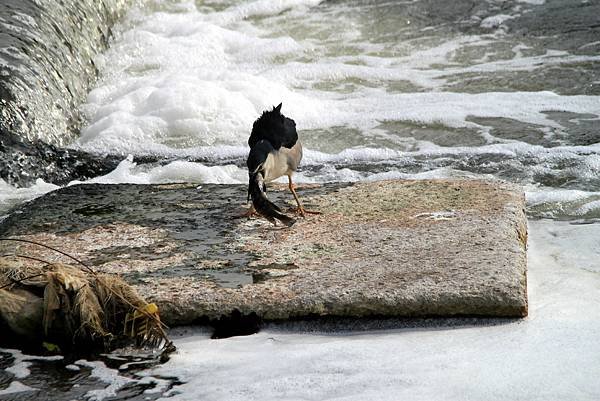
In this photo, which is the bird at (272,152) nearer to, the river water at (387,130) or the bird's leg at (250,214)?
the bird's leg at (250,214)

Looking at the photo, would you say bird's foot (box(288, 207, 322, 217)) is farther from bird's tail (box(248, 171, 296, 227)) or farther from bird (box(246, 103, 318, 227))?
bird's tail (box(248, 171, 296, 227))

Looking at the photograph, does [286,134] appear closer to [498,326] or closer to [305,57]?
[498,326]

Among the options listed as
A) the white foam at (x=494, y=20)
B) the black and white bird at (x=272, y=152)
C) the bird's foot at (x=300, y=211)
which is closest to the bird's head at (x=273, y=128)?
the black and white bird at (x=272, y=152)

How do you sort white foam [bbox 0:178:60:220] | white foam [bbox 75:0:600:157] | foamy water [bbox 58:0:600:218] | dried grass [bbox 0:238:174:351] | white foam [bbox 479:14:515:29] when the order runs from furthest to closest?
white foam [bbox 479:14:515:29], white foam [bbox 75:0:600:157], foamy water [bbox 58:0:600:218], white foam [bbox 0:178:60:220], dried grass [bbox 0:238:174:351]

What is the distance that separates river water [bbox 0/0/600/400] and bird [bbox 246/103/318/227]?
990 mm

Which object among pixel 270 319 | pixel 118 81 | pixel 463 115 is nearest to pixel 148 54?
pixel 118 81

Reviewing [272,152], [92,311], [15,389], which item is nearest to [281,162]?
[272,152]

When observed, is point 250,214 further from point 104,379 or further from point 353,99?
point 353,99

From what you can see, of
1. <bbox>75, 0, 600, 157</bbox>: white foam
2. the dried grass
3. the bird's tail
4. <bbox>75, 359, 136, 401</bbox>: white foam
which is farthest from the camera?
<bbox>75, 0, 600, 157</bbox>: white foam

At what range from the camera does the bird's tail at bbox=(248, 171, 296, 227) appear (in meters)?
3.79

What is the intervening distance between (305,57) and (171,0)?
285 centimetres

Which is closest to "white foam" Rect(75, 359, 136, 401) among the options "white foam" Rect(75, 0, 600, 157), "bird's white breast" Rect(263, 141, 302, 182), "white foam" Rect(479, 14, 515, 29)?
"bird's white breast" Rect(263, 141, 302, 182)

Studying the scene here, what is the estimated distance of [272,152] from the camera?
14.0ft

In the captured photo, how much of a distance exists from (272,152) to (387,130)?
2733mm
